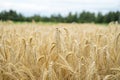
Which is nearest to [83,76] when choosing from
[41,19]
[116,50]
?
[116,50]

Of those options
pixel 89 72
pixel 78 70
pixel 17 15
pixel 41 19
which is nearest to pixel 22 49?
pixel 78 70

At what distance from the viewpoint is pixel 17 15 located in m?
26.1

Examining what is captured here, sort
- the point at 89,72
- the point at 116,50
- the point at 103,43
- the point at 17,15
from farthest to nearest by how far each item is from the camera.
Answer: the point at 17,15 → the point at 103,43 → the point at 116,50 → the point at 89,72

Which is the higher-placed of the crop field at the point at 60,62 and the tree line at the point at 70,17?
the crop field at the point at 60,62

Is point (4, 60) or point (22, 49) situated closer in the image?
point (4, 60)

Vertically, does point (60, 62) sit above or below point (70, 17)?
above

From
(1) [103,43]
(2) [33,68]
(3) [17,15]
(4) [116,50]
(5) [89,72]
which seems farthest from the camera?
(3) [17,15]

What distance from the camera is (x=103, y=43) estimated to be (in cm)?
277

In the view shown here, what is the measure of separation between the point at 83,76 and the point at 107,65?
0.35 m

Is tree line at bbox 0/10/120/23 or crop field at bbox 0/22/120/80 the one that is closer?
crop field at bbox 0/22/120/80

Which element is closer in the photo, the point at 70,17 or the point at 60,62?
the point at 60,62

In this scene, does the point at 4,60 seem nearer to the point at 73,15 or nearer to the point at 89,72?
the point at 89,72

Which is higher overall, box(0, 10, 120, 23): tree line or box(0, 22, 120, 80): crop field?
box(0, 22, 120, 80): crop field

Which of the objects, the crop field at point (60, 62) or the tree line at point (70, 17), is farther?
the tree line at point (70, 17)
